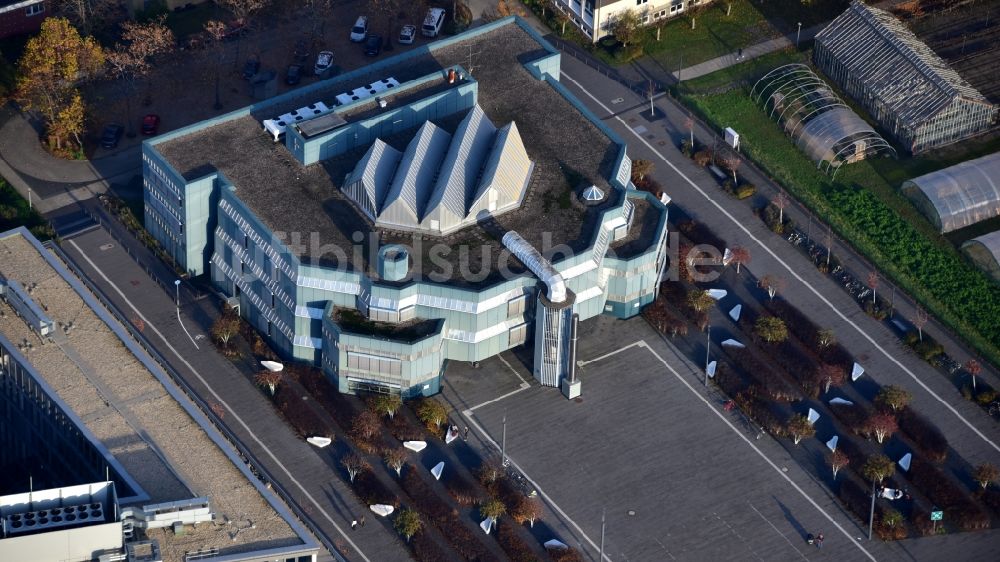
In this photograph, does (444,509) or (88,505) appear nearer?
(88,505)

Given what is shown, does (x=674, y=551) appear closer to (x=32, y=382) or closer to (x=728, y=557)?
(x=728, y=557)

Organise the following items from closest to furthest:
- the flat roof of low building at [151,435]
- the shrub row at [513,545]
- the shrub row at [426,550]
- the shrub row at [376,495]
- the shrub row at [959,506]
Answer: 1. the flat roof of low building at [151,435]
2. the shrub row at [513,545]
3. the shrub row at [426,550]
4. the shrub row at [959,506]
5. the shrub row at [376,495]

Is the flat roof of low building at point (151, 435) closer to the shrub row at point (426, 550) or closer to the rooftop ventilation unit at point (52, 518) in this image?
the rooftop ventilation unit at point (52, 518)

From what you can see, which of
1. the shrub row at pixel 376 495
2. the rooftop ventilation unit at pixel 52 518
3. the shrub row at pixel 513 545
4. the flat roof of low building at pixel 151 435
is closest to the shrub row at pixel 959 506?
the shrub row at pixel 513 545

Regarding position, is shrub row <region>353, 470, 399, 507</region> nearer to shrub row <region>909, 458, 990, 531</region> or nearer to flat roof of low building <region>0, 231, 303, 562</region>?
flat roof of low building <region>0, 231, 303, 562</region>

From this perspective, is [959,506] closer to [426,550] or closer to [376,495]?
[426,550]

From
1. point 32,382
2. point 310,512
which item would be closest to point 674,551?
point 310,512

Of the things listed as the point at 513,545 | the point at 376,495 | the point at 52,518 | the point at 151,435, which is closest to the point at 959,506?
the point at 513,545

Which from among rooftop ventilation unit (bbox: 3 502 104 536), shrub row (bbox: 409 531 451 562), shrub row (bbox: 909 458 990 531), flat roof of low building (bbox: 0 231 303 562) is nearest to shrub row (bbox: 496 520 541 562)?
shrub row (bbox: 409 531 451 562)
